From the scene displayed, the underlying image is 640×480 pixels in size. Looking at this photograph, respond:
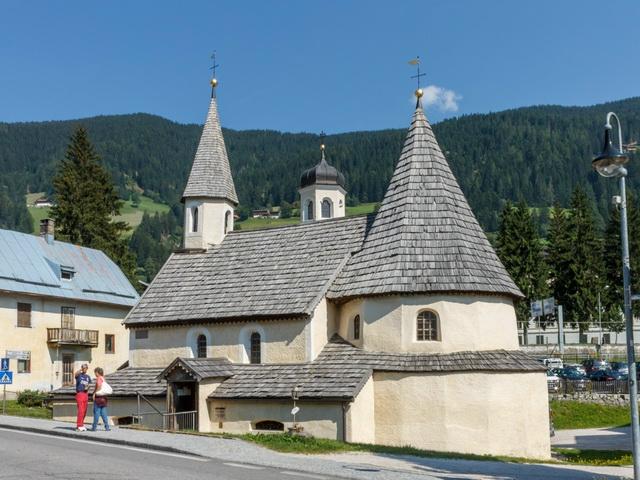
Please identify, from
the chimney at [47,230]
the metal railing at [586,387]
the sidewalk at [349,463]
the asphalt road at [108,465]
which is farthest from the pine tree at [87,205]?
the asphalt road at [108,465]

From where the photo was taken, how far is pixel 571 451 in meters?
29.9

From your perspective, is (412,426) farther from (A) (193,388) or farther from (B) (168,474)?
(B) (168,474)

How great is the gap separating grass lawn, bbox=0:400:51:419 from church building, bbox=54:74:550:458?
3.54 m

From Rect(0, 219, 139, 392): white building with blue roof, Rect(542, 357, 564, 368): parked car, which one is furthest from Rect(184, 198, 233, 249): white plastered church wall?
Rect(542, 357, 564, 368): parked car

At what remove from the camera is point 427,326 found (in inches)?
1077

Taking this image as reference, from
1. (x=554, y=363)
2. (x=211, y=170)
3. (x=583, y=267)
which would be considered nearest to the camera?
(x=211, y=170)

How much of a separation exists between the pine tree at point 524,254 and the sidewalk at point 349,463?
2286 inches

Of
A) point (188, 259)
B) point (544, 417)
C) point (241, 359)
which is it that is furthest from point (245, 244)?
point (544, 417)

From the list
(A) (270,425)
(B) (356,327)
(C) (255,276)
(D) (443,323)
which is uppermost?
(C) (255,276)

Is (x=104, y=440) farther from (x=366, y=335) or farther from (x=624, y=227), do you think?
(x=624, y=227)

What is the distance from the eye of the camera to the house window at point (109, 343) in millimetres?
49281

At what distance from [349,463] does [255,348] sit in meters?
13.5

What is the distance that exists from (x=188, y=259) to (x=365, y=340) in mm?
11450

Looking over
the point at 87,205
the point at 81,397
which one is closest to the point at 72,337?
the point at 87,205
